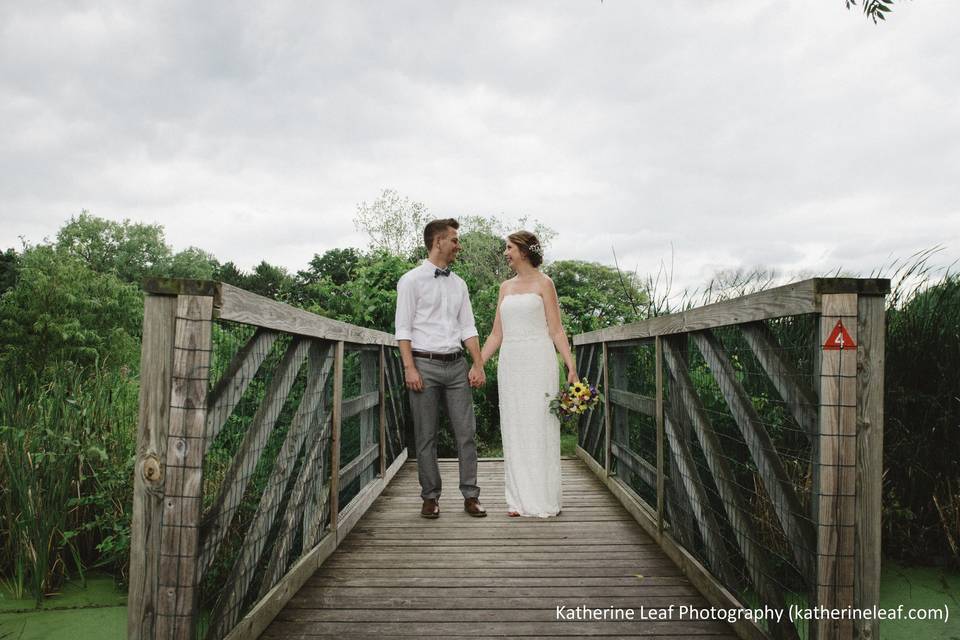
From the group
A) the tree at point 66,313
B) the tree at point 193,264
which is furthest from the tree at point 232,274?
the tree at point 66,313

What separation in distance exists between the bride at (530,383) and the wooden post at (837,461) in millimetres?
2301

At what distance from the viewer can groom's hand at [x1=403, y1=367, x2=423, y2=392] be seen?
370 cm

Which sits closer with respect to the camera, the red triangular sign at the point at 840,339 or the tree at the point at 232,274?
the red triangular sign at the point at 840,339

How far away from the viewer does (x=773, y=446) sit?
2.04m

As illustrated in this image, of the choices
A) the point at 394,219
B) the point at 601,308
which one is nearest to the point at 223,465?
the point at 601,308

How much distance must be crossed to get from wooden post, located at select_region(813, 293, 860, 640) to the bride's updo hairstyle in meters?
2.46

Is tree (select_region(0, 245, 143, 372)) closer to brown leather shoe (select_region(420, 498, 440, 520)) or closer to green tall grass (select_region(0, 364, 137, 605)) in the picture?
green tall grass (select_region(0, 364, 137, 605))

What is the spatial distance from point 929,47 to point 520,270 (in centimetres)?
856

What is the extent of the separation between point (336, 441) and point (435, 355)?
863 mm

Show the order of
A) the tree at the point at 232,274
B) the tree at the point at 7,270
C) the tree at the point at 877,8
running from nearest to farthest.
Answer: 1. the tree at the point at 877,8
2. the tree at the point at 7,270
3. the tree at the point at 232,274

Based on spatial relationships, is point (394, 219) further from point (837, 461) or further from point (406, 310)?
point (837, 461)

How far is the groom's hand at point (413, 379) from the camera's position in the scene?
12.1 feet

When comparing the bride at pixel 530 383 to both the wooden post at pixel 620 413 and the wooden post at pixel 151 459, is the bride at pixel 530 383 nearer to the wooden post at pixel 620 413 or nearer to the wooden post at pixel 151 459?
the wooden post at pixel 620 413

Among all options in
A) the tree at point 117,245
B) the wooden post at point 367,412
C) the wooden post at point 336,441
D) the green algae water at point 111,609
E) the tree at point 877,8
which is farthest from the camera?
the tree at point 117,245
